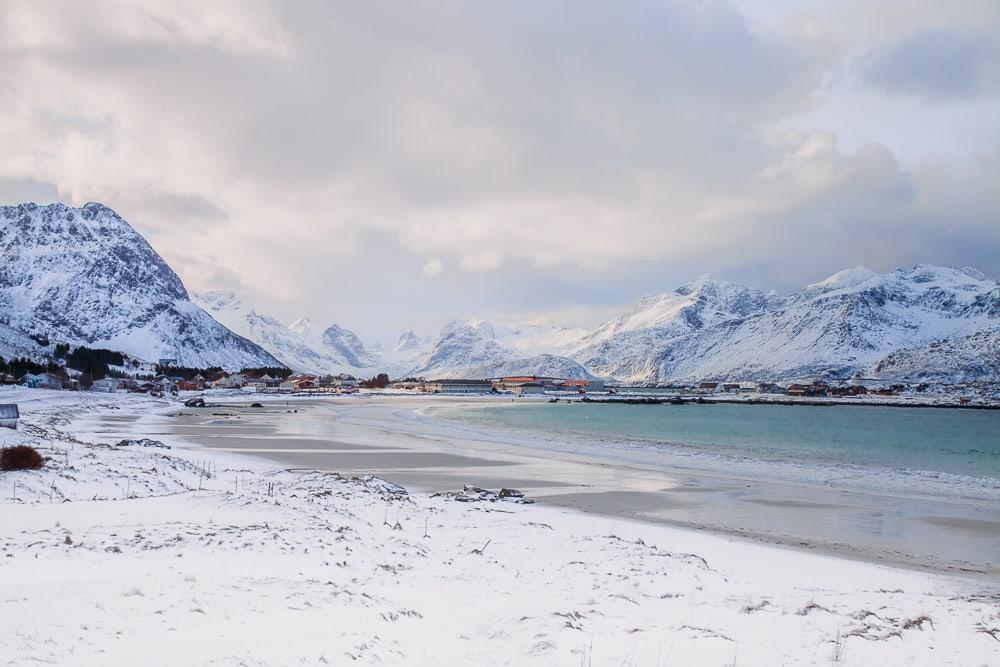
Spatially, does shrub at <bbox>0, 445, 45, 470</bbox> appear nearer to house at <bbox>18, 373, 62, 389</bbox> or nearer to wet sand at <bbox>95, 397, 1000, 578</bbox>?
wet sand at <bbox>95, 397, 1000, 578</bbox>

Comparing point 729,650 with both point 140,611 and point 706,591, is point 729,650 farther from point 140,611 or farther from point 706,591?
point 140,611

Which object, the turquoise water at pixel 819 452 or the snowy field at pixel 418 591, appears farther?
the turquoise water at pixel 819 452

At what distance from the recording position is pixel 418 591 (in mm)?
12281

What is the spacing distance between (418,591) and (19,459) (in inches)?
676

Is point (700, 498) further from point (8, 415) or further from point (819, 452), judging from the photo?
point (8, 415)

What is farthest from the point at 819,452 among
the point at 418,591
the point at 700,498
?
the point at 418,591

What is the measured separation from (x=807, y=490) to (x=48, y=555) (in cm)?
3133

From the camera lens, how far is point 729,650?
932 cm

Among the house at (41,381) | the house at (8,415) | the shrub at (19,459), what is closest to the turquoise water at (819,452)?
the shrub at (19,459)

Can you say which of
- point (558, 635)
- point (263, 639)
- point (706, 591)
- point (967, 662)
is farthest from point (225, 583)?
point (967, 662)

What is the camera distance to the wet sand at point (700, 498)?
20.8 m

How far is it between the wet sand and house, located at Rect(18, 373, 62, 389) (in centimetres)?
9527

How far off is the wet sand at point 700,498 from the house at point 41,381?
95.3 meters

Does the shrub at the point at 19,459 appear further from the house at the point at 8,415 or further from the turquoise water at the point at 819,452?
the turquoise water at the point at 819,452
